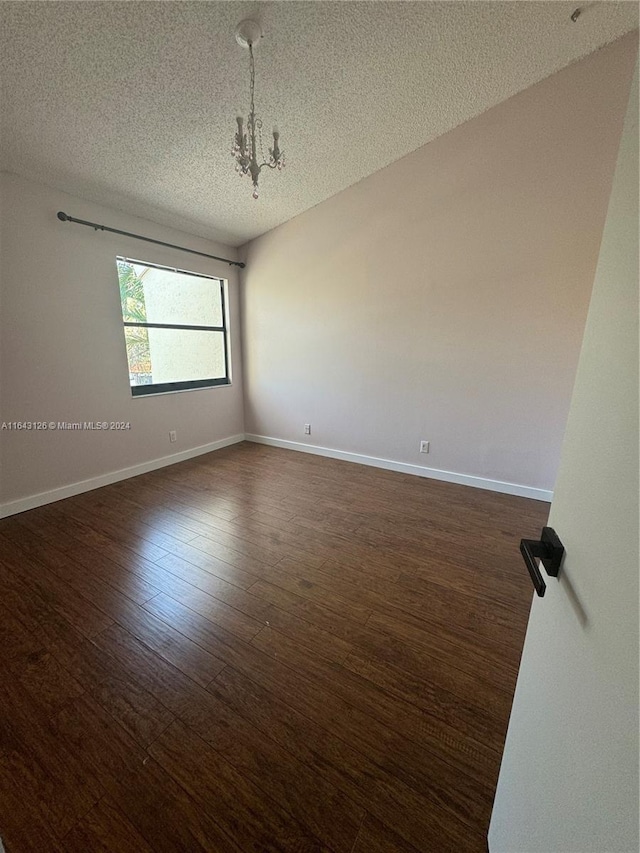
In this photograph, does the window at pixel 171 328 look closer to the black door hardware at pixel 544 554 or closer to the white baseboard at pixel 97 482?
the white baseboard at pixel 97 482

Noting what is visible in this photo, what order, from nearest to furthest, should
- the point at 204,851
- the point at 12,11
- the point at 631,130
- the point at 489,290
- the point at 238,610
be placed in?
the point at 631,130 → the point at 204,851 → the point at 12,11 → the point at 238,610 → the point at 489,290

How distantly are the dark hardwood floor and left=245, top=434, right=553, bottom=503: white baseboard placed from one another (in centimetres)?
41

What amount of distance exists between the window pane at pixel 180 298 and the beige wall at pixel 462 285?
591mm

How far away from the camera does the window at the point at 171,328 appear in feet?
10.4

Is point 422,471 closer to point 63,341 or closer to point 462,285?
point 462,285

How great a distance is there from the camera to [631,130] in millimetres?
449

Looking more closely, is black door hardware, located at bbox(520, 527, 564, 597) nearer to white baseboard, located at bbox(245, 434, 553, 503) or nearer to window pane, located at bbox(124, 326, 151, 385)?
white baseboard, located at bbox(245, 434, 553, 503)

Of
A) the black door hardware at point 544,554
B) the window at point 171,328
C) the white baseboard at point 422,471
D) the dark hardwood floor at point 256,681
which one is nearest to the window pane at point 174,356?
the window at point 171,328

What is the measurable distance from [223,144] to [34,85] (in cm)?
103

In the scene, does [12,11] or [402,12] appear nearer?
[12,11]

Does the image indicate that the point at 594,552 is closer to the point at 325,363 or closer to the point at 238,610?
the point at 238,610

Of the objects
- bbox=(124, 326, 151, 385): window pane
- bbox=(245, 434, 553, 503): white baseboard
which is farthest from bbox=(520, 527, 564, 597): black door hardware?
bbox=(124, 326, 151, 385): window pane

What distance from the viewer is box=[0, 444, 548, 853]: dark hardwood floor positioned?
0.92m

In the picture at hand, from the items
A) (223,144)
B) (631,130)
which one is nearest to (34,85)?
(223,144)
